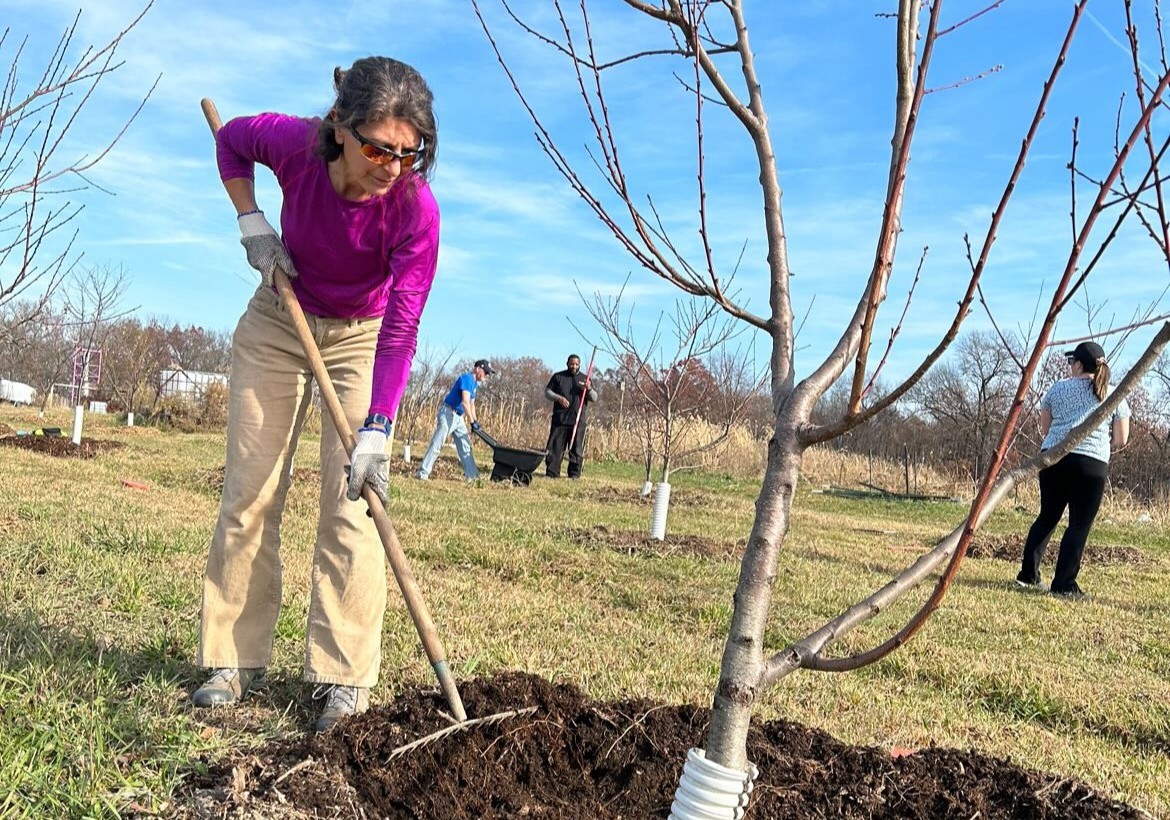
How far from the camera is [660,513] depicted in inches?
300

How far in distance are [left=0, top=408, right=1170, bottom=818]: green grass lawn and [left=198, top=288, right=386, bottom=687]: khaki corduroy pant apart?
0.74ft

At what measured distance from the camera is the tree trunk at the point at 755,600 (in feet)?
5.40

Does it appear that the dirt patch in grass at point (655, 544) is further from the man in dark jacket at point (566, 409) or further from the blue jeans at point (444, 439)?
the man in dark jacket at point (566, 409)

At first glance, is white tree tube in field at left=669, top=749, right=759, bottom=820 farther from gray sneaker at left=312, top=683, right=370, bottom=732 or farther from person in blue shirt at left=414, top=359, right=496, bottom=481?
person in blue shirt at left=414, top=359, right=496, bottom=481

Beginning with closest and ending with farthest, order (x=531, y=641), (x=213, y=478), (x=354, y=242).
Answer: (x=354, y=242), (x=531, y=641), (x=213, y=478)

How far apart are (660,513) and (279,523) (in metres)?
5.00

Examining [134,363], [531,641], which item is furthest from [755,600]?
[134,363]

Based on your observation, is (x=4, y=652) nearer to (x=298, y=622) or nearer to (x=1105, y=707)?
(x=298, y=622)

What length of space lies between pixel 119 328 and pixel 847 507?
20492 millimetres

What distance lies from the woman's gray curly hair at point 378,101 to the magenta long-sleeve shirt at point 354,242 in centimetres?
13

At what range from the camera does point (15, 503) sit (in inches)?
255

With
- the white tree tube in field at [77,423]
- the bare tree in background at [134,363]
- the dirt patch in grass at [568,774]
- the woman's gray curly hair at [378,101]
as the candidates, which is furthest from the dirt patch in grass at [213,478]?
the bare tree in background at [134,363]

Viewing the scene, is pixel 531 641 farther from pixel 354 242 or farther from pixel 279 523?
pixel 354 242

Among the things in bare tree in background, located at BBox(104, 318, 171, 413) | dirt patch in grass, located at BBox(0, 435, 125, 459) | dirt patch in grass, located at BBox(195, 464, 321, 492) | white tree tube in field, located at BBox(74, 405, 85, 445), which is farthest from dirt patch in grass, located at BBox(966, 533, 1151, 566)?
bare tree in background, located at BBox(104, 318, 171, 413)
